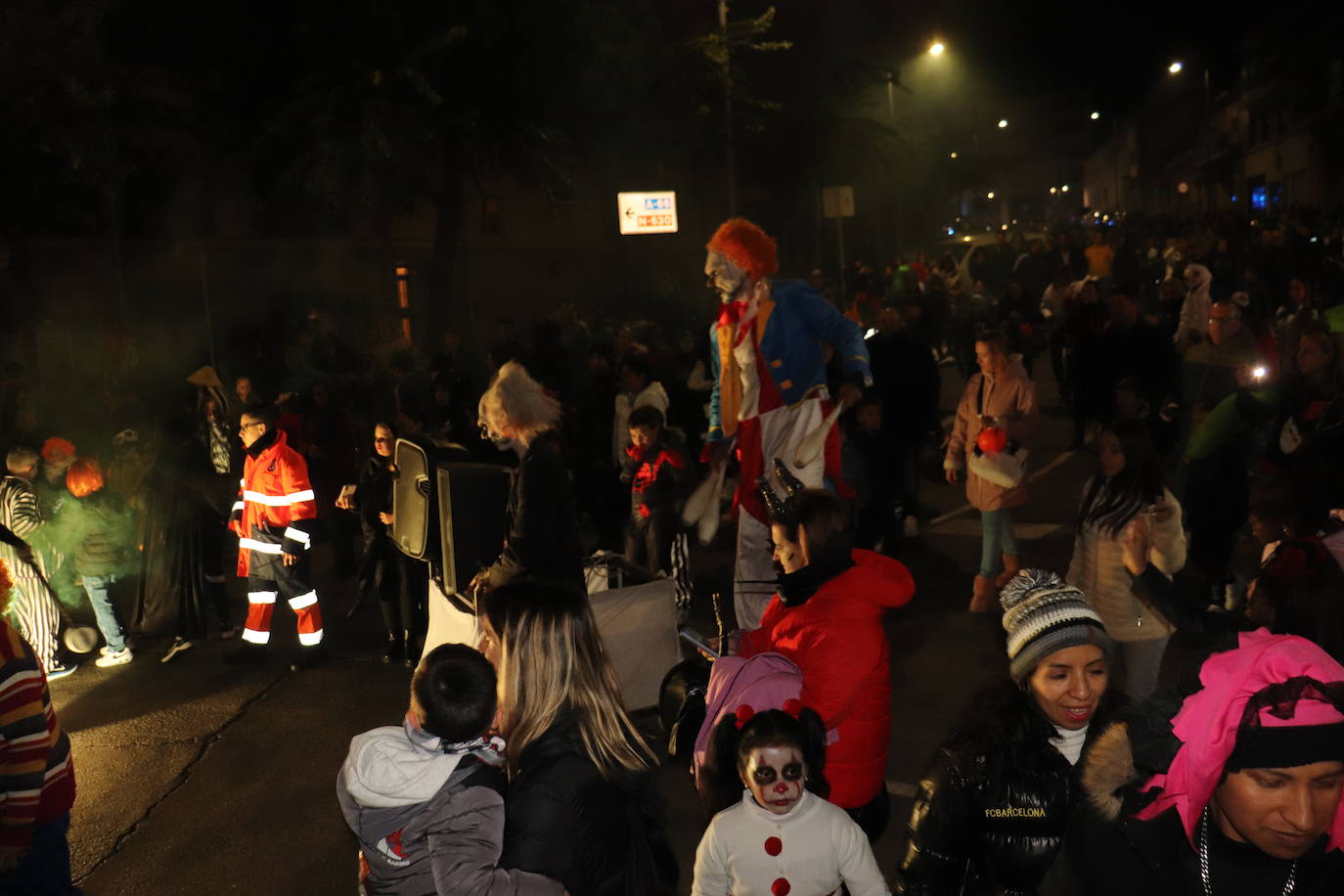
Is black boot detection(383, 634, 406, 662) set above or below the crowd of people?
below

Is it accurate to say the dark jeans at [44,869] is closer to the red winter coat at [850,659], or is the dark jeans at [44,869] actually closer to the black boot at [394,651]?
the red winter coat at [850,659]

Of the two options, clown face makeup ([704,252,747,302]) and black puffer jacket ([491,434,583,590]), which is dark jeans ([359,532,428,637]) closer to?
black puffer jacket ([491,434,583,590])

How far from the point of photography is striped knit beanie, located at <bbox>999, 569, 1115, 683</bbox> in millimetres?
3229

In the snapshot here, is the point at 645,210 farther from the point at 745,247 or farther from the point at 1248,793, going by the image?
the point at 1248,793

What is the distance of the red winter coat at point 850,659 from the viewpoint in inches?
158

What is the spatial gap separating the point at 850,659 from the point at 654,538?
4998mm

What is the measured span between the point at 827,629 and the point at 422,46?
1504cm

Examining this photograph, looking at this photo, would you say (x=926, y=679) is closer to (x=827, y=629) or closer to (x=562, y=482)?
(x=562, y=482)

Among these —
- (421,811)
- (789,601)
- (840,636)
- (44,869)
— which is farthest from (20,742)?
(840,636)

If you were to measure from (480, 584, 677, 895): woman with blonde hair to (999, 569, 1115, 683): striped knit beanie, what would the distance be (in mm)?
1031

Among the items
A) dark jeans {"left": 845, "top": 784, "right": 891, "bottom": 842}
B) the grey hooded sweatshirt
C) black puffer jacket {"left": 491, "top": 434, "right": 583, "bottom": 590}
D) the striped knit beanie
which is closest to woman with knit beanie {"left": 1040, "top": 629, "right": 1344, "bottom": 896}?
the striped knit beanie

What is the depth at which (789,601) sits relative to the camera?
4.29 metres

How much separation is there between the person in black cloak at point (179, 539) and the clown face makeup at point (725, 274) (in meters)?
3.92

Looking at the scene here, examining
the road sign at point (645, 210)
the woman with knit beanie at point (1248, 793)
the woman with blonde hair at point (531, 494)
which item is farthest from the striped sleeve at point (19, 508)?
the road sign at point (645, 210)
